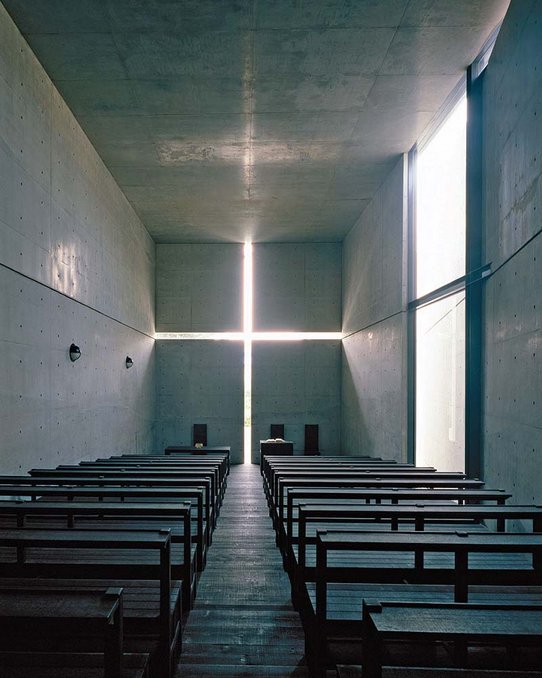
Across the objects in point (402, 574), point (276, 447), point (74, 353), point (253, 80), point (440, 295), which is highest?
point (253, 80)

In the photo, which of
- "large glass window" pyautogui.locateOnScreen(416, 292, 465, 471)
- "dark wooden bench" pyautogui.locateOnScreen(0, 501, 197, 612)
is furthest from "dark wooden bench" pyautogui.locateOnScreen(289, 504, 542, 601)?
"large glass window" pyautogui.locateOnScreen(416, 292, 465, 471)

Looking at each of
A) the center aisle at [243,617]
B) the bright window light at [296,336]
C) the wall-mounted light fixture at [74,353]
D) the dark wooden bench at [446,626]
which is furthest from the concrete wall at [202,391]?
the dark wooden bench at [446,626]

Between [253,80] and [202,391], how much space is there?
7.58 meters

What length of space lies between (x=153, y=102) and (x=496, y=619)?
5682 mm

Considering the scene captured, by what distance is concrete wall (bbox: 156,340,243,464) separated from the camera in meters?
11.3

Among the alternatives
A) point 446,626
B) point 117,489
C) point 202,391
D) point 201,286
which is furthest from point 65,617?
point 201,286

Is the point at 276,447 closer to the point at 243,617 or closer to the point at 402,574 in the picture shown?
the point at 243,617

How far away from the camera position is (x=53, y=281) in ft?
17.0

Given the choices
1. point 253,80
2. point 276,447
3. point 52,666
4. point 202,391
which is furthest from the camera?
point 202,391

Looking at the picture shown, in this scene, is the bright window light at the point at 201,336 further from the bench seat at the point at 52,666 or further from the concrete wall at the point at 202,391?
the bench seat at the point at 52,666

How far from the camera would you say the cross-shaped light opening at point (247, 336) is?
11461 mm

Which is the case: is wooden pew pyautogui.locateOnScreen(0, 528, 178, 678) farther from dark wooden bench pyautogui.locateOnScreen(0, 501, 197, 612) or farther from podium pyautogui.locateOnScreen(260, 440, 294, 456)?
podium pyautogui.locateOnScreen(260, 440, 294, 456)

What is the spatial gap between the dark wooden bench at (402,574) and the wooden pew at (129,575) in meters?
0.59

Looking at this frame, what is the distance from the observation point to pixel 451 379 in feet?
17.4
